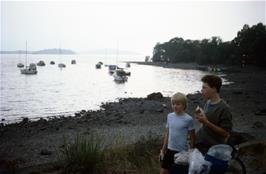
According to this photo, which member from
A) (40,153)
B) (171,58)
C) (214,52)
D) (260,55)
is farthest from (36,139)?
(171,58)

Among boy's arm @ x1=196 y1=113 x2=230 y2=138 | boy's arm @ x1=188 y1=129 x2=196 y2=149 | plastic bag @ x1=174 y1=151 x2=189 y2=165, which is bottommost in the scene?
plastic bag @ x1=174 y1=151 x2=189 y2=165

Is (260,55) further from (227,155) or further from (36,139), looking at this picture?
(227,155)

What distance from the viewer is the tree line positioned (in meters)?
89.2

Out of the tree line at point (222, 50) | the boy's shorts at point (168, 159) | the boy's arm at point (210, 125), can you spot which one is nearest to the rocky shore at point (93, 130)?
the boy's shorts at point (168, 159)

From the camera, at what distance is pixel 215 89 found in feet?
14.0

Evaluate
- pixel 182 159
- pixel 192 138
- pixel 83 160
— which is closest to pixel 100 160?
pixel 83 160

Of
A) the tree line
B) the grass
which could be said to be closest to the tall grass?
the grass

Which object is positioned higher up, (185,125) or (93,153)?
(185,125)

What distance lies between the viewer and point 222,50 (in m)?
114

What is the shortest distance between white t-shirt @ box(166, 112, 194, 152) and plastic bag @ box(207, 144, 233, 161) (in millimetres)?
816

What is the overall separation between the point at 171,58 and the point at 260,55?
75179 millimetres

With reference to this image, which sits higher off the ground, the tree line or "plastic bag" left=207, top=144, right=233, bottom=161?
the tree line

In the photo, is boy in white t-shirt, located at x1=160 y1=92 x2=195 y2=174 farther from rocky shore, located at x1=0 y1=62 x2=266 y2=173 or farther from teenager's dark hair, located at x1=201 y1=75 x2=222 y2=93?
rocky shore, located at x1=0 y1=62 x2=266 y2=173

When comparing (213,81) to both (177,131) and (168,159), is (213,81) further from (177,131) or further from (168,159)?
(168,159)
